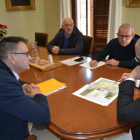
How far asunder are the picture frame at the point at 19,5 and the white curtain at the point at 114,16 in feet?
7.41

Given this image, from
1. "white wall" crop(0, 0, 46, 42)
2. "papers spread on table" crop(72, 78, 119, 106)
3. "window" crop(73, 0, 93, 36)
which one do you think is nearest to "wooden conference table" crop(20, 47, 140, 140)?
"papers spread on table" crop(72, 78, 119, 106)

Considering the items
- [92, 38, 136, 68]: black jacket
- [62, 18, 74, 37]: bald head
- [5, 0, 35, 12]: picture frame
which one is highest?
[5, 0, 35, 12]: picture frame

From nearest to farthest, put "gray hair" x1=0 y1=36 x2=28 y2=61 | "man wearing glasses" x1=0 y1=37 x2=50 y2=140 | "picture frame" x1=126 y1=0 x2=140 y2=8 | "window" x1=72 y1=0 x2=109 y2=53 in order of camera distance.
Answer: "man wearing glasses" x1=0 y1=37 x2=50 y2=140, "gray hair" x1=0 y1=36 x2=28 y2=61, "picture frame" x1=126 y1=0 x2=140 y2=8, "window" x1=72 y1=0 x2=109 y2=53

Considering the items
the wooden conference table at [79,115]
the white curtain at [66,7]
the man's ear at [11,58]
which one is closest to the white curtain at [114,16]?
the white curtain at [66,7]

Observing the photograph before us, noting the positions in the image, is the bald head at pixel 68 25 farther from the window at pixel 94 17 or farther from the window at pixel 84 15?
the window at pixel 84 15

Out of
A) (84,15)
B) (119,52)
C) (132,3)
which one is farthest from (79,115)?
(84,15)

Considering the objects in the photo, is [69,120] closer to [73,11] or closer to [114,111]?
[114,111]

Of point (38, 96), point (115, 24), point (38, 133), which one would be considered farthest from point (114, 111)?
point (115, 24)

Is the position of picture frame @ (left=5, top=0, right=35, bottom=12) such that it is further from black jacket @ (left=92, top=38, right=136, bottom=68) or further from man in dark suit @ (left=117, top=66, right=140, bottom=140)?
man in dark suit @ (left=117, top=66, right=140, bottom=140)

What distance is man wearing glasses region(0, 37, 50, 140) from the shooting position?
877 millimetres

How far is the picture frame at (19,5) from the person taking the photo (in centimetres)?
398

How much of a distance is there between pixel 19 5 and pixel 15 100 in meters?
3.90

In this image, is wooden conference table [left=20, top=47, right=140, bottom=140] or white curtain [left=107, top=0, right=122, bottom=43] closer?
wooden conference table [left=20, top=47, right=140, bottom=140]

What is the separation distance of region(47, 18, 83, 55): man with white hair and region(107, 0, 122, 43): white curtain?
2.86 ft
